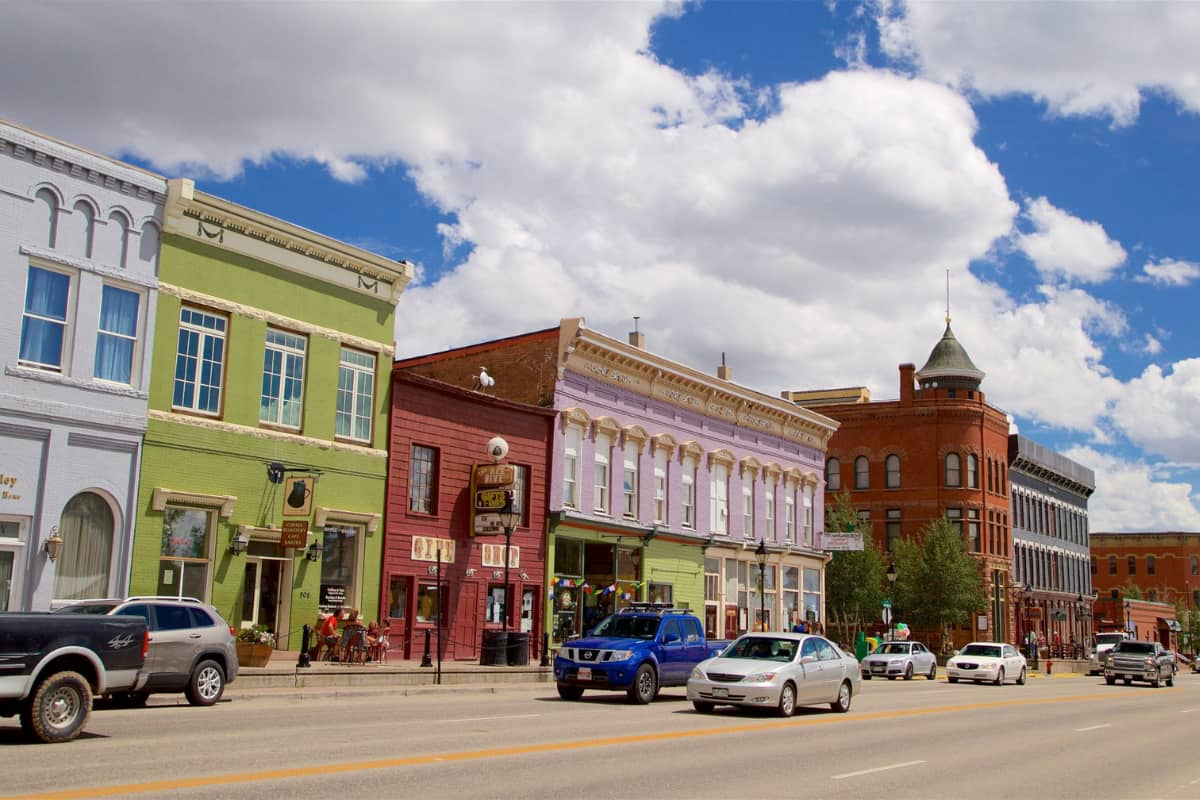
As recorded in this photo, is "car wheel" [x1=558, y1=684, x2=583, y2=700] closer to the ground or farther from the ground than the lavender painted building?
closer to the ground

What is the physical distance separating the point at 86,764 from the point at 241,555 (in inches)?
642

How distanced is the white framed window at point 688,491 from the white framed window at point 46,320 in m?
24.1

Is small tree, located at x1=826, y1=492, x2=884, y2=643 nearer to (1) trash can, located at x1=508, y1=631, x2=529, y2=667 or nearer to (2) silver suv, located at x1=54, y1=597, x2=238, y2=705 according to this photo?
(1) trash can, located at x1=508, y1=631, x2=529, y2=667

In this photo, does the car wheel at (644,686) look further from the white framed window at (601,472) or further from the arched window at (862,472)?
the arched window at (862,472)

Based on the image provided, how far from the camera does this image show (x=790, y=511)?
50.9 metres

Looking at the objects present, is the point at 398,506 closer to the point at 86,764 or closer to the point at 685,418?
the point at 685,418

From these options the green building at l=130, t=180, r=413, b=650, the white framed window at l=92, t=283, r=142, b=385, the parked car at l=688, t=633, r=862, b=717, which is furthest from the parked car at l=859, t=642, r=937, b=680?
the white framed window at l=92, t=283, r=142, b=385

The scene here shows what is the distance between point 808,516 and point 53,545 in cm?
3543

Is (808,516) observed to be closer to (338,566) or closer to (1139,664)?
(1139,664)

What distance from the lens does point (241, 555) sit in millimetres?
27109

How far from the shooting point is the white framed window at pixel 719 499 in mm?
45344

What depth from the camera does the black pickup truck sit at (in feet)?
41.5

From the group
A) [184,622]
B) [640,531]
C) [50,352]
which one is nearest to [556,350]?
[640,531]

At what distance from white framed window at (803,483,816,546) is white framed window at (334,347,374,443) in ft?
85.7
